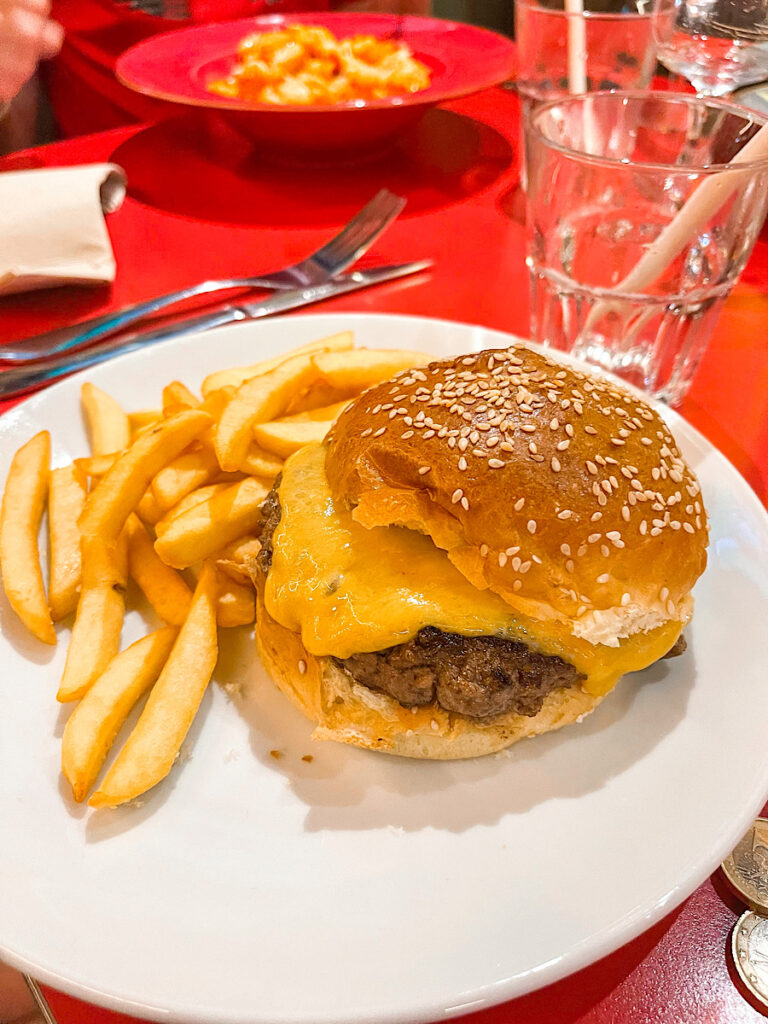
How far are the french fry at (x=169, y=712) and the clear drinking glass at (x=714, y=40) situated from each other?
2189 millimetres

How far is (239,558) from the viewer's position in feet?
6.07

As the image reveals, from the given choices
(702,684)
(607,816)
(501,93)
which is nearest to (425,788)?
(607,816)

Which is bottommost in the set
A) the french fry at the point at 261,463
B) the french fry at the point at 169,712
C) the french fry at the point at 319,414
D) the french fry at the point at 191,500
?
the french fry at the point at 169,712

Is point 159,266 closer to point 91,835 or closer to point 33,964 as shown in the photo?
point 91,835

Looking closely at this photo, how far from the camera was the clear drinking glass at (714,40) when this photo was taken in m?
2.23

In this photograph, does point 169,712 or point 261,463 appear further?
point 261,463

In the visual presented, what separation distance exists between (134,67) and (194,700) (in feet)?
11.6

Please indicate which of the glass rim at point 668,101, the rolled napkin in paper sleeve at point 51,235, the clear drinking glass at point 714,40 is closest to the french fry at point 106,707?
the glass rim at point 668,101

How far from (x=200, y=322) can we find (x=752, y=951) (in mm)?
2337

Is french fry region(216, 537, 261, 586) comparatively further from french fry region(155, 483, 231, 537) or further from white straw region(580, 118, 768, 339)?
white straw region(580, 118, 768, 339)

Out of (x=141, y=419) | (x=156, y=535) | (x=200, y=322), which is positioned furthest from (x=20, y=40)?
(x=156, y=535)

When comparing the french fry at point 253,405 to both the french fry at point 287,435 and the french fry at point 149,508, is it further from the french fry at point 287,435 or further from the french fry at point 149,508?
the french fry at point 149,508

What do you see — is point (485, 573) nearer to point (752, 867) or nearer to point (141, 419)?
point (752, 867)

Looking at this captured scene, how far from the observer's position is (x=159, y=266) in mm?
3211
